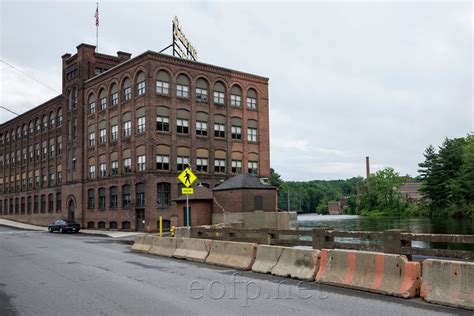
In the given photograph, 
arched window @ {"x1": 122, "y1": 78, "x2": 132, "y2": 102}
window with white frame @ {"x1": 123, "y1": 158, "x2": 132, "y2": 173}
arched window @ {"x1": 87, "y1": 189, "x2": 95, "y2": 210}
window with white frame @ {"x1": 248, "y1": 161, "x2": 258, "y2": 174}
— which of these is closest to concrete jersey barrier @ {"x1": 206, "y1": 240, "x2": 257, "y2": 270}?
window with white frame @ {"x1": 123, "y1": 158, "x2": 132, "y2": 173}

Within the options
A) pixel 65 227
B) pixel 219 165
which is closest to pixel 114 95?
pixel 219 165

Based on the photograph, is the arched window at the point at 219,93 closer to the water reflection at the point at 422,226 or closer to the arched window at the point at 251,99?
the arched window at the point at 251,99

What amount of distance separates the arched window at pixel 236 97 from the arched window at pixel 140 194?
13829mm

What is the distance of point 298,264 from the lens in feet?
40.7

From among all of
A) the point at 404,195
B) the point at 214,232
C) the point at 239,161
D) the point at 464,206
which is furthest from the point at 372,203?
the point at 214,232

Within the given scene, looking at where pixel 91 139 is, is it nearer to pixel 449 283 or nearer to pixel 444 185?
pixel 449 283

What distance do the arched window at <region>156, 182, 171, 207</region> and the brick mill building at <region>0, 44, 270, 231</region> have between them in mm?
97

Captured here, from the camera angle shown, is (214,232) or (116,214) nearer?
(214,232)

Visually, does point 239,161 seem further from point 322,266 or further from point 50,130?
point 322,266

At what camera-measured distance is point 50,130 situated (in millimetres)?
65250

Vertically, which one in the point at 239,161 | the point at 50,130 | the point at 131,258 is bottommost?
the point at 131,258

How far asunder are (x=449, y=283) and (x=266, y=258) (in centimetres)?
568

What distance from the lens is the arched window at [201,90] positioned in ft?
162

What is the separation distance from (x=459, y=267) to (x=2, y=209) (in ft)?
286
